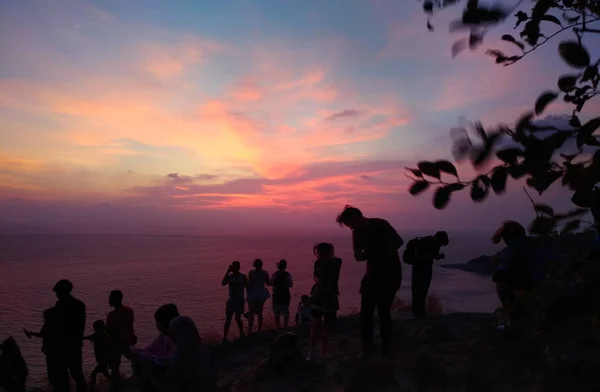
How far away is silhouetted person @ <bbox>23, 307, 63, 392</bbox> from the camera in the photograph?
6.47 m

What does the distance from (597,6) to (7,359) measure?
8273 mm

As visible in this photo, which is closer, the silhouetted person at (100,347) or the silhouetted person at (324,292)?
the silhouetted person at (324,292)

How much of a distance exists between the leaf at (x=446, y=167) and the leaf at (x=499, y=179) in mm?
115

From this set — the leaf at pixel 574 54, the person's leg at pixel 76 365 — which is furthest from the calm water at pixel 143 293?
the leaf at pixel 574 54

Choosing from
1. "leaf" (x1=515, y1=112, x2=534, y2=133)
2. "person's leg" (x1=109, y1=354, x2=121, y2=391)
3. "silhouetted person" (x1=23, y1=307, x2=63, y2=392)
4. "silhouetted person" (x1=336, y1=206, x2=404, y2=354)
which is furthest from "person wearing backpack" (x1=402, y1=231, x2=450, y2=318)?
"leaf" (x1=515, y1=112, x2=534, y2=133)

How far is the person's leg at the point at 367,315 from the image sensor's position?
5.90 m

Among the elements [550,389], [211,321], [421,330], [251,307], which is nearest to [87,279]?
[211,321]

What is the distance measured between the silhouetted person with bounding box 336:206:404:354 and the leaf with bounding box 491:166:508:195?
4.45 meters

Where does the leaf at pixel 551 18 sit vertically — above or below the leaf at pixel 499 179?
above

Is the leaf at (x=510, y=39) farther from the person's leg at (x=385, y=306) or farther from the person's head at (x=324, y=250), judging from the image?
the person's head at (x=324, y=250)

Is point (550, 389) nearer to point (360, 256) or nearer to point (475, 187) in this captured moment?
point (360, 256)

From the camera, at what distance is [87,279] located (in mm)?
55500

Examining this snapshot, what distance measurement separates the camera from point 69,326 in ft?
21.2

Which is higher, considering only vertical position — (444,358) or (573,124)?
(573,124)
